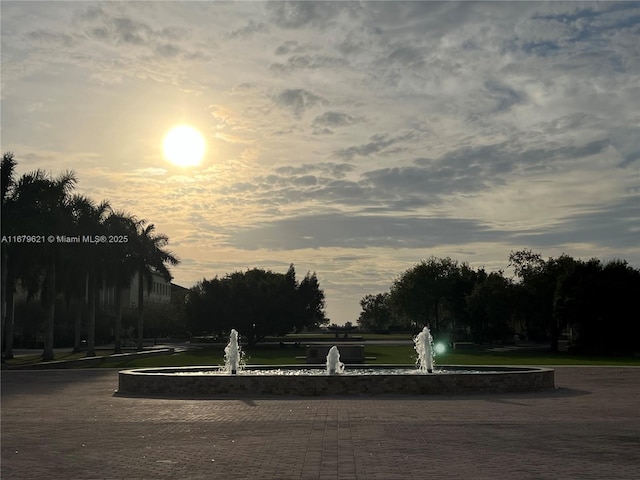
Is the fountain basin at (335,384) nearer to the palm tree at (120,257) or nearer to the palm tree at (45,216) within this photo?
the palm tree at (45,216)

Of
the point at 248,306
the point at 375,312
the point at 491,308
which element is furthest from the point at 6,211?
the point at 375,312

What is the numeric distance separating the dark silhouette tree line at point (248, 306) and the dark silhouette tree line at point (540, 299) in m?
17.4

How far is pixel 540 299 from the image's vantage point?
2530 inches

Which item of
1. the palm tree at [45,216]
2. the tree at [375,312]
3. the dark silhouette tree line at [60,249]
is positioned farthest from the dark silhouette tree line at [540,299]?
the tree at [375,312]

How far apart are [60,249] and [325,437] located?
33.5 metres

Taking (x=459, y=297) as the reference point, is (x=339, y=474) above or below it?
below

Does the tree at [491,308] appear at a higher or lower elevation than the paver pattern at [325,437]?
higher

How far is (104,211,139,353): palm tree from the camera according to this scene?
52.7 metres

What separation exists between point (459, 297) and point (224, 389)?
64944mm

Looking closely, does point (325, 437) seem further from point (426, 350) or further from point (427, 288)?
point (427, 288)

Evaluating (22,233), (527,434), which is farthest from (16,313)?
(527,434)

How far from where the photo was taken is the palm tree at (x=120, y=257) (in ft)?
173

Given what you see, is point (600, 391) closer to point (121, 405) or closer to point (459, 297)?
point (121, 405)

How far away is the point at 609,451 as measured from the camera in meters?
11.0
